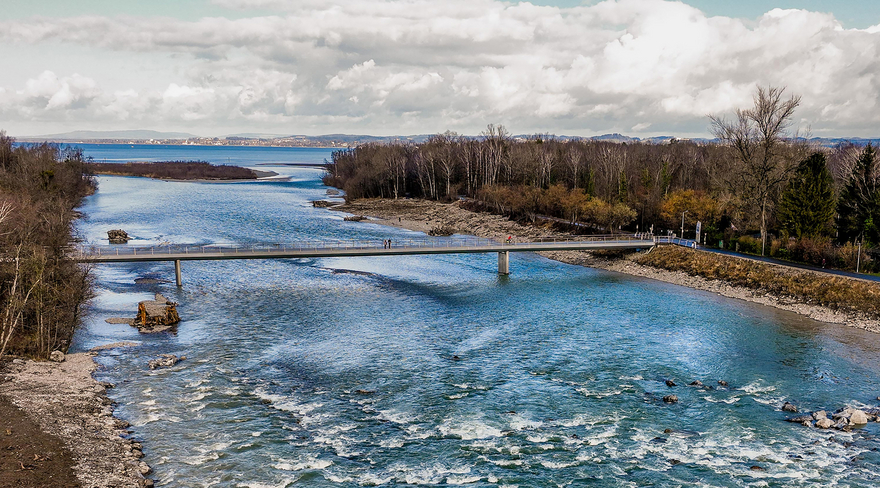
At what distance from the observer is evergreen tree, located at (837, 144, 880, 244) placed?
63.0 m

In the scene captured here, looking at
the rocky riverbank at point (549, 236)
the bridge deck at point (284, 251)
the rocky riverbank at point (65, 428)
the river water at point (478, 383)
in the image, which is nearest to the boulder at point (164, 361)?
the river water at point (478, 383)

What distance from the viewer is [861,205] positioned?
64062mm

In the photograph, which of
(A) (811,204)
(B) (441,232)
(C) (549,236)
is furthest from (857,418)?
(B) (441,232)

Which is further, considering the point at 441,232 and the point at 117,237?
the point at 441,232

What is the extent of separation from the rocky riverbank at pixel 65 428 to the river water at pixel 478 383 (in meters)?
1.28

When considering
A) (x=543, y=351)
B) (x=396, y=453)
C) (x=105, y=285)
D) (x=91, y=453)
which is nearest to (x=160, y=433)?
(x=91, y=453)

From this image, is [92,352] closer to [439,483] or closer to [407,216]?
[439,483]

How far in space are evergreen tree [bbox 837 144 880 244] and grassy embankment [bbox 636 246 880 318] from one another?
9826 mm

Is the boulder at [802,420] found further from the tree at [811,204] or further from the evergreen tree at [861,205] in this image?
the tree at [811,204]

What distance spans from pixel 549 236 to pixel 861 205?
39034 millimetres

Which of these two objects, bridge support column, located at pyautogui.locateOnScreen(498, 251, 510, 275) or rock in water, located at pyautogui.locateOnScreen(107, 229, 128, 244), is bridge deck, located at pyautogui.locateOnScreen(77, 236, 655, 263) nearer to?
bridge support column, located at pyautogui.locateOnScreen(498, 251, 510, 275)

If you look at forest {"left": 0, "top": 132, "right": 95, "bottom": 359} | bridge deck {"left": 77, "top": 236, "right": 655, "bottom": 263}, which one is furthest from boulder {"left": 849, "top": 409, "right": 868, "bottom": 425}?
forest {"left": 0, "top": 132, "right": 95, "bottom": 359}

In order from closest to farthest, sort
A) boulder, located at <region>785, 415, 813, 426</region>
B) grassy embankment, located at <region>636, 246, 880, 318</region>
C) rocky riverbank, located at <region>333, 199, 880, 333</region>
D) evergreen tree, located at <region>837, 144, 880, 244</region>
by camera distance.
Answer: boulder, located at <region>785, 415, 813, 426</region> → grassy embankment, located at <region>636, 246, 880, 318</region> → rocky riverbank, located at <region>333, 199, 880, 333</region> → evergreen tree, located at <region>837, 144, 880, 244</region>

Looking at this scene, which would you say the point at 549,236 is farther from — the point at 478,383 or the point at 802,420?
the point at 802,420
